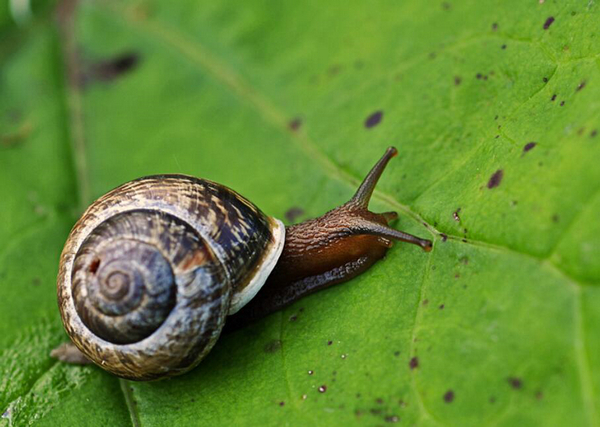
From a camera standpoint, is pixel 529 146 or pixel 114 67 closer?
pixel 529 146

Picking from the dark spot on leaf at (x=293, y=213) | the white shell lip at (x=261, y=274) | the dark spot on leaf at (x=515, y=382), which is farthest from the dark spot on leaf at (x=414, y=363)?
the dark spot on leaf at (x=293, y=213)

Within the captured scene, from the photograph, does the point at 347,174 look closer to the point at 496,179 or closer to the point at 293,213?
the point at 293,213

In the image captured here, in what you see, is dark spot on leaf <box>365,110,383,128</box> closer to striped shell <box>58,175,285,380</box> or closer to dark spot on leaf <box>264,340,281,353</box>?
striped shell <box>58,175,285,380</box>

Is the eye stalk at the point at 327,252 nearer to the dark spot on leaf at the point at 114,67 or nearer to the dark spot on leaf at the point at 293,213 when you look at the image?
the dark spot on leaf at the point at 293,213

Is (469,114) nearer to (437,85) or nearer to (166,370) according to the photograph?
(437,85)

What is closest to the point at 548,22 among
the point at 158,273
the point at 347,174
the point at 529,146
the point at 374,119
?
the point at 529,146

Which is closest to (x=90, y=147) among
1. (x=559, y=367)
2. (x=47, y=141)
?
(x=47, y=141)
